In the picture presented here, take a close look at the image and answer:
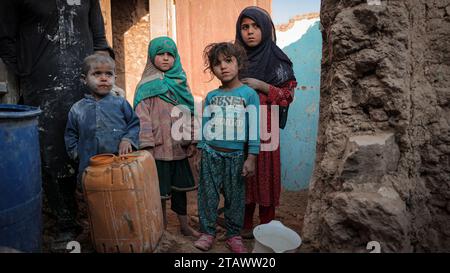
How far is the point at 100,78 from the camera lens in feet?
8.16

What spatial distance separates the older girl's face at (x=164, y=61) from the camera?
107 inches

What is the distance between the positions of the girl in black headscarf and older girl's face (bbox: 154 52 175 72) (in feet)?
1.92

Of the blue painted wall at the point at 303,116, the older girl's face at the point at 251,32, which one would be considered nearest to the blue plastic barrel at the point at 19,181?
the older girl's face at the point at 251,32

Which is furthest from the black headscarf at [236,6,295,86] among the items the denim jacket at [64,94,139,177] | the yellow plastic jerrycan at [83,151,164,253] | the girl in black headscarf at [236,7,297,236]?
the yellow plastic jerrycan at [83,151,164,253]

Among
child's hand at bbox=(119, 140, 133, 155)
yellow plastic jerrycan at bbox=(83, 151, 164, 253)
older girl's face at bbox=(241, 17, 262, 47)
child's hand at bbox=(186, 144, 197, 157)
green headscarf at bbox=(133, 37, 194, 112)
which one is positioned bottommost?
yellow plastic jerrycan at bbox=(83, 151, 164, 253)

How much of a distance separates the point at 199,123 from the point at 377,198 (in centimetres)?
151

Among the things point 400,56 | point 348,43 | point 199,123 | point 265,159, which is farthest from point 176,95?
point 400,56

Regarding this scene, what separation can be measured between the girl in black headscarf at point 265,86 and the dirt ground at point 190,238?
0.36 metres

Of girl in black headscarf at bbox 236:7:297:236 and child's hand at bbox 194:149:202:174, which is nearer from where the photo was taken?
child's hand at bbox 194:149:202:174

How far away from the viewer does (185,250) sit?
2496mm

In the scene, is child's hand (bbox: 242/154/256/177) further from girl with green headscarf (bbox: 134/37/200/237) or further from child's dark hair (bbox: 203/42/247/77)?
child's dark hair (bbox: 203/42/247/77)

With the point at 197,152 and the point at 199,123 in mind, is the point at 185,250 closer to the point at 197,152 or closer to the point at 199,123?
the point at 197,152

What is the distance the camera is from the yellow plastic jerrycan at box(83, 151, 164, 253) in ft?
6.85

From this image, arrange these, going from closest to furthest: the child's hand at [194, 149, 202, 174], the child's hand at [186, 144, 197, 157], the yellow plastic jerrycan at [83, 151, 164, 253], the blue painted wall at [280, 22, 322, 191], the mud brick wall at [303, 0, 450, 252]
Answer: the mud brick wall at [303, 0, 450, 252]
the yellow plastic jerrycan at [83, 151, 164, 253]
the child's hand at [194, 149, 202, 174]
the child's hand at [186, 144, 197, 157]
the blue painted wall at [280, 22, 322, 191]
